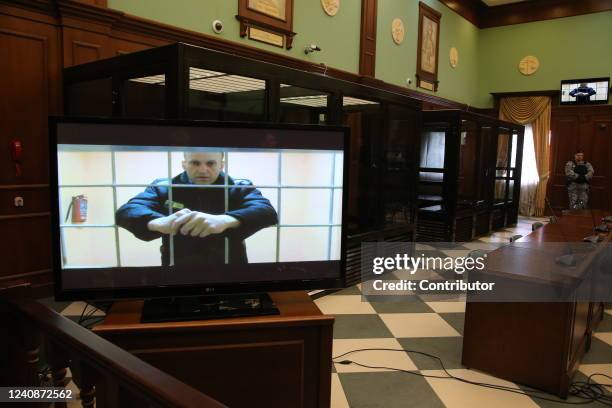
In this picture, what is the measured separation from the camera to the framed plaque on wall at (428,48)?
8.46 metres

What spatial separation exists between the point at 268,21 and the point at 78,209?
14.8 ft

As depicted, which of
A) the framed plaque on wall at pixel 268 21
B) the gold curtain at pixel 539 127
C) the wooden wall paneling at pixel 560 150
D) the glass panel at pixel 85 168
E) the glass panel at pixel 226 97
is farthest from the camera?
the gold curtain at pixel 539 127

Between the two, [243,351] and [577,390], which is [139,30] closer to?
[243,351]

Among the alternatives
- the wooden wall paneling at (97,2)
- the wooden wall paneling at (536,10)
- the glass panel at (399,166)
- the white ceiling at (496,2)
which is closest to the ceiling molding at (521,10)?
the wooden wall paneling at (536,10)

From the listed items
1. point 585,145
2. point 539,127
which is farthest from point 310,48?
point 585,145

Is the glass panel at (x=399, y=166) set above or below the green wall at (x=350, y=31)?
below

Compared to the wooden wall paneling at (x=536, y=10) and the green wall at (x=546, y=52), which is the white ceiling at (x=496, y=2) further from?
the green wall at (x=546, y=52)

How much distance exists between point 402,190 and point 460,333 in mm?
2038

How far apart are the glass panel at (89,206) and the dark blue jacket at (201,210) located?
0.05 metres

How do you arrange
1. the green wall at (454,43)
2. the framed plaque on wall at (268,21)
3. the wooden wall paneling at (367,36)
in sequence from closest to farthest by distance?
the green wall at (454,43), the framed plaque on wall at (268,21), the wooden wall paneling at (367,36)

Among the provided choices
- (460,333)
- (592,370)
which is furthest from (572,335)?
(460,333)

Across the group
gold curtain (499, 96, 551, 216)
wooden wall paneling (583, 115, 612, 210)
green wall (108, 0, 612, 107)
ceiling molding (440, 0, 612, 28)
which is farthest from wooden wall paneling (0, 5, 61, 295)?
wooden wall paneling (583, 115, 612, 210)

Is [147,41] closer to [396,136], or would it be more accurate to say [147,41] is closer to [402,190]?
[396,136]

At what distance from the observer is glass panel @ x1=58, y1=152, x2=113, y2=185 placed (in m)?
1.61
